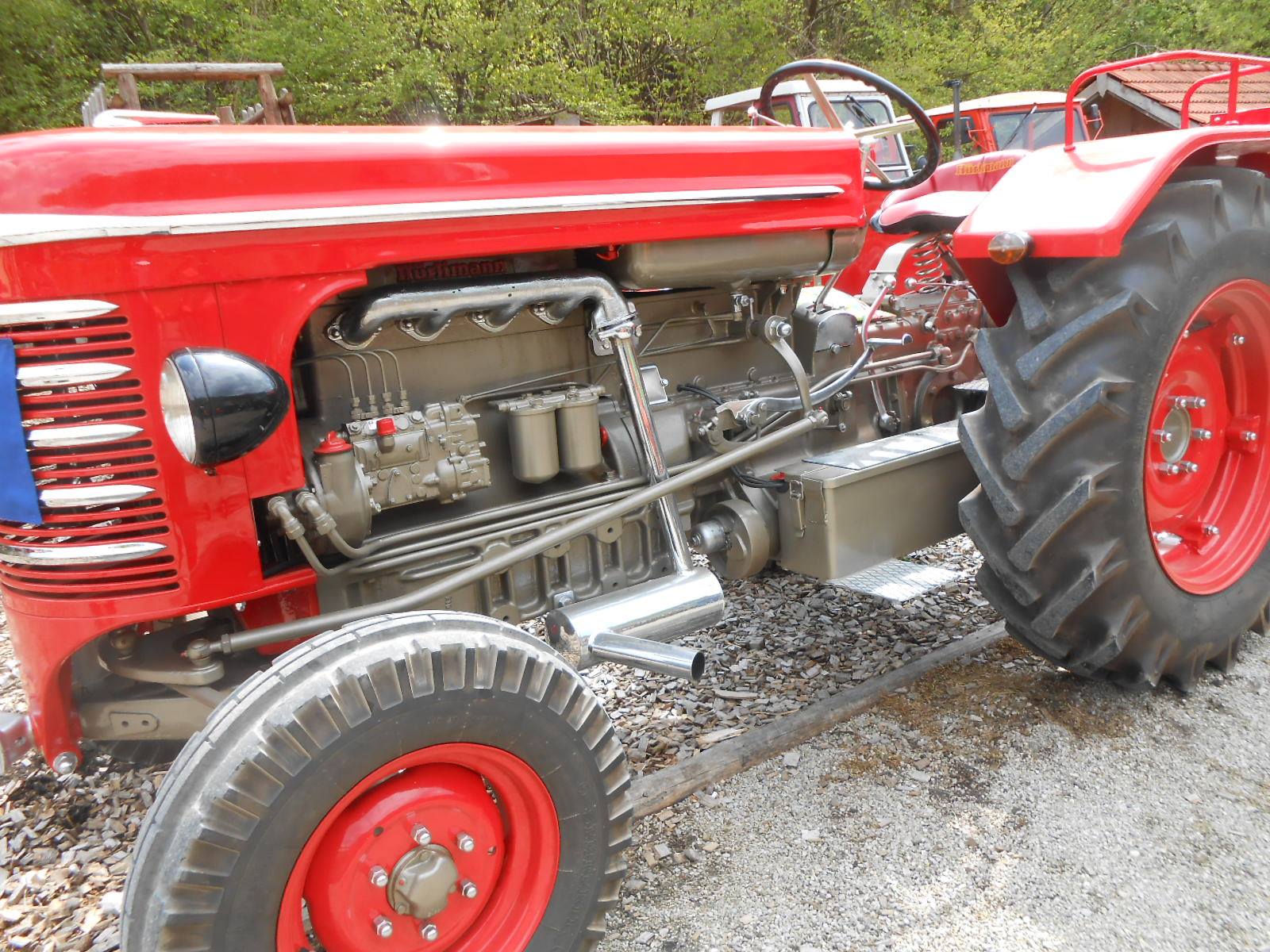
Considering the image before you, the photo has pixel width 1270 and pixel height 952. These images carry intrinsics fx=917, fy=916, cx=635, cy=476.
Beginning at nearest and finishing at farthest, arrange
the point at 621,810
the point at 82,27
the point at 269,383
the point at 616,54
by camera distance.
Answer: the point at 269,383 → the point at 621,810 → the point at 82,27 → the point at 616,54

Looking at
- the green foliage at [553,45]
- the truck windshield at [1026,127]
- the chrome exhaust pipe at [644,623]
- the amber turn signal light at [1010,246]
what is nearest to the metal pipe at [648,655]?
the chrome exhaust pipe at [644,623]

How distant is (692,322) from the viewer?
261 centimetres

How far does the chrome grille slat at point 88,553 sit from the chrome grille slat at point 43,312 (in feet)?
1.28

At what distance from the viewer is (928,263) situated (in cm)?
353

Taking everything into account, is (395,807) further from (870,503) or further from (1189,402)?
(1189,402)

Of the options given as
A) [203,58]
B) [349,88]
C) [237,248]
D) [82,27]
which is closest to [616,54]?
[349,88]

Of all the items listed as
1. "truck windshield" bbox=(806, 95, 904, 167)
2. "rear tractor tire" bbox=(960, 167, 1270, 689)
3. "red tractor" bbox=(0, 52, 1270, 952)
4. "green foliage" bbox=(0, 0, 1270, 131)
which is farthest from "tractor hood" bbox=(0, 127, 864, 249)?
"truck windshield" bbox=(806, 95, 904, 167)

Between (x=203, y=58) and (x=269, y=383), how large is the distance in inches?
349

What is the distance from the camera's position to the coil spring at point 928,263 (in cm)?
338

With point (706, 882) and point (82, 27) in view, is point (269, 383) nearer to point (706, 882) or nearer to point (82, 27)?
point (706, 882)

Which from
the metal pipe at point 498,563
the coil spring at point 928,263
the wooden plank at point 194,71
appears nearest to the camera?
the metal pipe at point 498,563

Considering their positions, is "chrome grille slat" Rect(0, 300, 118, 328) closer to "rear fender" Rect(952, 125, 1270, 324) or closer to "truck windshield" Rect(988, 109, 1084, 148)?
"rear fender" Rect(952, 125, 1270, 324)

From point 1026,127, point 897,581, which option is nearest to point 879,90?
point 897,581

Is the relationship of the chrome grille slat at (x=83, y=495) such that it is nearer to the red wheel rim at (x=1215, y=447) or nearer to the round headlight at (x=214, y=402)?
the round headlight at (x=214, y=402)
